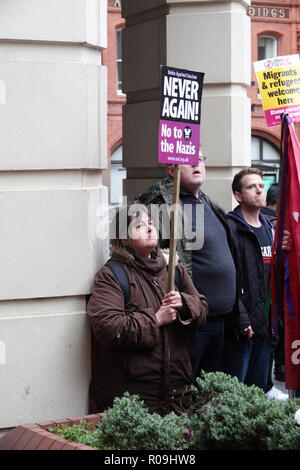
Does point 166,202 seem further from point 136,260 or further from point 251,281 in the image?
point 251,281

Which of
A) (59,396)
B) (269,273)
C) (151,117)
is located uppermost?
(151,117)

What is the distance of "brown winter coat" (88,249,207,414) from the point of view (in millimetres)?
5883

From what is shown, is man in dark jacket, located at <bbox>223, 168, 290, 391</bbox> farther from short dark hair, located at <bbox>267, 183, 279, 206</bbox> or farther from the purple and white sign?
short dark hair, located at <bbox>267, 183, 279, 206</bbox>

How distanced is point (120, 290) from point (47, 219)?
0.62 metres

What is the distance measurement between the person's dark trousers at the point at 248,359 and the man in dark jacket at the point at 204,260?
41 cm

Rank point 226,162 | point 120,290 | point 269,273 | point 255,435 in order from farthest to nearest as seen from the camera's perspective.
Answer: point 226,162
point 269,273
point 120,290
point 255,435

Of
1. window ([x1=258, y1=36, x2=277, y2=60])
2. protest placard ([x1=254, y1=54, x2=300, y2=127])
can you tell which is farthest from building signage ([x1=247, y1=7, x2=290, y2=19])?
protest placard ([x1=254, y1=54, x2=300, y2=127])

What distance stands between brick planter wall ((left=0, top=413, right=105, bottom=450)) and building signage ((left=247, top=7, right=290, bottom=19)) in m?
30.2

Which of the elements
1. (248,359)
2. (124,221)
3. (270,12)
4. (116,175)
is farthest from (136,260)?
(270,12)

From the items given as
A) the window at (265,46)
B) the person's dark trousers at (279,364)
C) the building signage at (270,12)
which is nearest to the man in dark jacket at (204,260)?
the person's dark trousers at (279,364)

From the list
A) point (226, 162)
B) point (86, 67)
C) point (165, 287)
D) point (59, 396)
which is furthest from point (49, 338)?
point (226, 162)

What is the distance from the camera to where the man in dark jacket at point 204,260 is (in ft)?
22.2

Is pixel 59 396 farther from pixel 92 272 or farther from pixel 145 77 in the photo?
pixel 145 77

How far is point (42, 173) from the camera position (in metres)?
6.21
